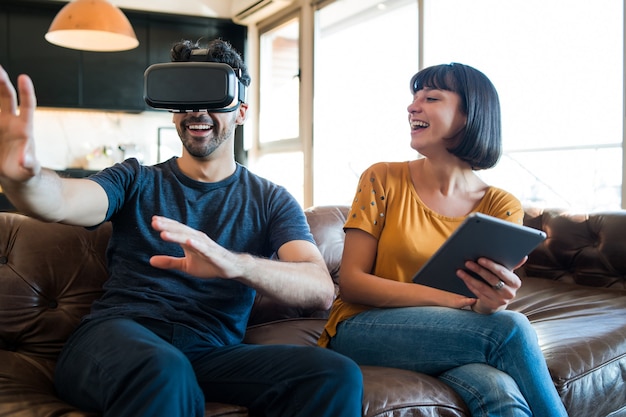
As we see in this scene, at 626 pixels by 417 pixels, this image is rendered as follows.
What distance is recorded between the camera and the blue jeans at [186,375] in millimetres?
1074

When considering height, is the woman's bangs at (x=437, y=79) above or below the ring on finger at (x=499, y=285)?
above

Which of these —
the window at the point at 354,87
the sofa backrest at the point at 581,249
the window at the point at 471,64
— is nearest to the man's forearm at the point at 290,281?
the sofa backrest at the point at 581,249

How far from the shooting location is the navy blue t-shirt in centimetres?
140

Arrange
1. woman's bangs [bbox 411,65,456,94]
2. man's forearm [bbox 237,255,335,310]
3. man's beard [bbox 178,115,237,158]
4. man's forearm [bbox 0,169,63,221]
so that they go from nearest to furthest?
man's forearm [bbox 0,169,63,221], man's forearm [bbox 237,255,335,310], man's beard [bbox 178,115,237,158], woman's bangs [bbox 411,65,456,94]

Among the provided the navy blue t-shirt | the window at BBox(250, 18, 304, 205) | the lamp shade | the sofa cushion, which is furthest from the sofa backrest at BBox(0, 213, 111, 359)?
the window at BBox(250, 18, 304, 205)

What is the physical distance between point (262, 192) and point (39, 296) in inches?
23.5

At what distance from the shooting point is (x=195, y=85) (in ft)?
2.93

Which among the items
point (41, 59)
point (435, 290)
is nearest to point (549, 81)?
point (435, 290)

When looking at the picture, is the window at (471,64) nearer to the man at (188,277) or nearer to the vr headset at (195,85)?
the man at (188,277)

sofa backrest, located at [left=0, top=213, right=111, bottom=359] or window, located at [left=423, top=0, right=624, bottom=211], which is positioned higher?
window, located at [left=423, top=0, right=624, bottom=211]

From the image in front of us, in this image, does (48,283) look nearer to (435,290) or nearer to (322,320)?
(322,320)

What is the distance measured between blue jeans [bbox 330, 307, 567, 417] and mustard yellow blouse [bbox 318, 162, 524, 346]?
0.32 feet

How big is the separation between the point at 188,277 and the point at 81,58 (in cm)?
438

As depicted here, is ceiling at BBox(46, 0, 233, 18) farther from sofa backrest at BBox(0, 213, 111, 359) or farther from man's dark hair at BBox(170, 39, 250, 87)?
man's dark hair at BBox(170, 39, 250, 87)
